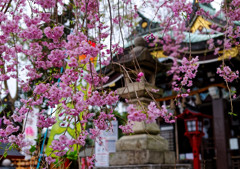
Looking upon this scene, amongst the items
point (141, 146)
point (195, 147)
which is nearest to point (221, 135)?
point (195, 147)

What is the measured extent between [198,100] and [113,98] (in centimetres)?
871

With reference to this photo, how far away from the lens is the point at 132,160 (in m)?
5.45

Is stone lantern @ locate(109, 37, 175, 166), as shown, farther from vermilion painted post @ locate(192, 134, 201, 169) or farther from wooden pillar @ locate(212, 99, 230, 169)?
wooden pillar @ locate(212, 99, 230, 169)

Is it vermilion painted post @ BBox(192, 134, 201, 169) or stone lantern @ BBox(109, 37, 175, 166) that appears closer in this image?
stone lantern @ BBox(109, 37, 175, 166)

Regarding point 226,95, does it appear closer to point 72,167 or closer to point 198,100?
point 198,100

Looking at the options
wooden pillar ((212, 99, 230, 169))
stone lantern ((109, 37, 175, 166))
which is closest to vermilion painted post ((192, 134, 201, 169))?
wooden pillar ((212, 99, 230, 169))

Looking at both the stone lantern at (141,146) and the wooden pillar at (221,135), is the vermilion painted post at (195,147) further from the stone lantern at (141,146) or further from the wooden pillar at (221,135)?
the stone lantern at (141,146)

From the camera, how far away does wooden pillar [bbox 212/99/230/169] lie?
7996 mm

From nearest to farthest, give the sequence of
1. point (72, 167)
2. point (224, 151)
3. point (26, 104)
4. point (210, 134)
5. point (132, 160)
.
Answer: point (26, 104) < point (132, 160) < point (72, 167) < point (224, 151) < point (210, 134)

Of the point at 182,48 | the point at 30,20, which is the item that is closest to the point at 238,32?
the point at 30,20

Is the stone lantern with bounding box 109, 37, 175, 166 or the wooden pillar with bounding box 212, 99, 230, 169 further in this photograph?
the wooden pillar with bounding box 212, 99, 230, 169

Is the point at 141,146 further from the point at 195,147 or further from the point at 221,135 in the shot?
the point at 221,135

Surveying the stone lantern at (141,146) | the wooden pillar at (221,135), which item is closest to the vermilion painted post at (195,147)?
the wooden pillar at (221,135)

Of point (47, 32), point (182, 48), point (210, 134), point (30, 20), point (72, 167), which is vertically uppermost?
point (182, 48)
